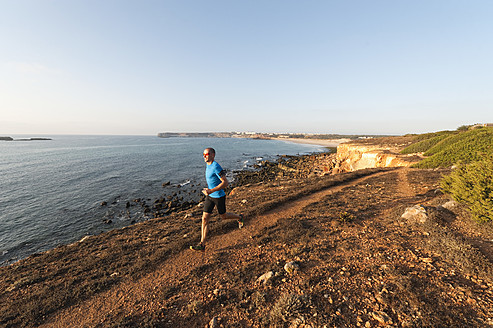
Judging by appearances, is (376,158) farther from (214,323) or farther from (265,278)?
(214,323)

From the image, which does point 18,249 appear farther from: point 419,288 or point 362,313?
point 419,288

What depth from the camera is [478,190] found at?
247 inches

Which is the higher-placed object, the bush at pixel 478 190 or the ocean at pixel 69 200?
the bush at pixel 478 190

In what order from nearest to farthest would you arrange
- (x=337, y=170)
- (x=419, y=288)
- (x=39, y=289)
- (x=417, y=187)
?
1. (x=419, y=288)
2. (x=39, y=289)
3. (x=417, y=187)
4. (x=337, y=170)

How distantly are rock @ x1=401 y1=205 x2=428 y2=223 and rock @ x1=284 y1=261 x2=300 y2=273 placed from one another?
5240mm

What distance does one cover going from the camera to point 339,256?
5441 mm

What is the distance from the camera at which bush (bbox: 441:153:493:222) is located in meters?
5.97

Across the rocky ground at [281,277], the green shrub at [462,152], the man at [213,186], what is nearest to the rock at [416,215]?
the rocky ground at [281,277]

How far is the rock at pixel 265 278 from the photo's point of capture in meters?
4.75

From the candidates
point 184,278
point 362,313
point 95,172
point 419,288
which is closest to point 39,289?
point 184,278

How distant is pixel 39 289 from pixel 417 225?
12709 mm

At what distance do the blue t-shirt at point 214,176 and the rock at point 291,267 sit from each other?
2913mm

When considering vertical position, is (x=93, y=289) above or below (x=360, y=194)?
below

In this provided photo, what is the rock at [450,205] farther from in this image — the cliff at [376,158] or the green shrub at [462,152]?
the cliff at [376,158]
